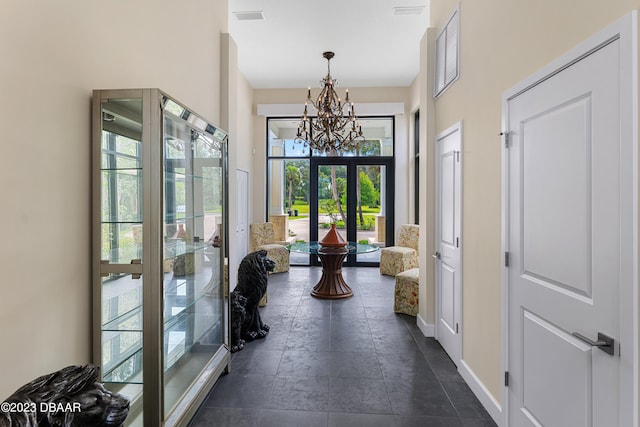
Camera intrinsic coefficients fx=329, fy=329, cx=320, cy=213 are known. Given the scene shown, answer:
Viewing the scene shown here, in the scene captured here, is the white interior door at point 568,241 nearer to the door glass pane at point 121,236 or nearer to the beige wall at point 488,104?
the beige wall at point 488,104

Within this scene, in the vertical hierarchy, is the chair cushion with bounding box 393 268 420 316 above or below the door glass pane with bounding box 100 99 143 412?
below

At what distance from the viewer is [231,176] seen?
3.85 m

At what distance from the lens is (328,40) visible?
5035 millimetres

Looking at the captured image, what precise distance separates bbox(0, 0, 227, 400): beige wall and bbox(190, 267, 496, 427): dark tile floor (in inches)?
47.5

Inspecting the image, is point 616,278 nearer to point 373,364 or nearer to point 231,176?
point 373,364

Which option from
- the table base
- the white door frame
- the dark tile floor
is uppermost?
the white door frame

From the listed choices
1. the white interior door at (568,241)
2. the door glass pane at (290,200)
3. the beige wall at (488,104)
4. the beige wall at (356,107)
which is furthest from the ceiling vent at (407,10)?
the door glass pane at (290,200)

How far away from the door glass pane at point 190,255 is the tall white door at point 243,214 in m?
3.69

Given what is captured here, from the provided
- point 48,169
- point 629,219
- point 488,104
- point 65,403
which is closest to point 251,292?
point 48,169

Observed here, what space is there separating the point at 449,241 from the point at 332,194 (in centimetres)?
435

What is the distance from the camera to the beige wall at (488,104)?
1660mm

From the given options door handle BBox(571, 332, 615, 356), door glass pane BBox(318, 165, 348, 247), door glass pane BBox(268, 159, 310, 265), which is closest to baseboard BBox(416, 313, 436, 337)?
door handle BBox(571, 332, 615, 356)

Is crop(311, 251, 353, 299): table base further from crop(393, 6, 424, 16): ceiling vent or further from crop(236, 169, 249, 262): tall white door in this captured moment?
crop(393, 6, 424, 16): ceiling vent

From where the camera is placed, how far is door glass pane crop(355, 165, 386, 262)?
7355 millimetres
